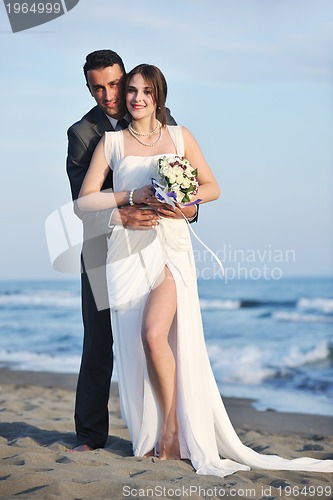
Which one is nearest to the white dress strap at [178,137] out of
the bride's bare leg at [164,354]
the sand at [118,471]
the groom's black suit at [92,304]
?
the groom's black suit at [92,304]

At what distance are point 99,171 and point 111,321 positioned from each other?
3.15ft

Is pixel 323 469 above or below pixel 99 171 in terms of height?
below

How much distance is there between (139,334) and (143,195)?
874 mm

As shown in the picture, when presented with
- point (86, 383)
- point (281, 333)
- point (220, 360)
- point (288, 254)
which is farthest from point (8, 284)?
point (86, 383)

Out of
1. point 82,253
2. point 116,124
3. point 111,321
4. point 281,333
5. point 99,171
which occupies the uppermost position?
point 116,124

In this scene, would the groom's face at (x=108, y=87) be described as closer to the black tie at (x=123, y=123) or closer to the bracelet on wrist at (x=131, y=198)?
the black tie at (x=123, y=123)

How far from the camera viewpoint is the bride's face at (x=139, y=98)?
473 cm

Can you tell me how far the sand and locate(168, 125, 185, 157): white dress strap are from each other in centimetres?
192

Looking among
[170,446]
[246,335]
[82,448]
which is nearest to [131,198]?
[170,446]

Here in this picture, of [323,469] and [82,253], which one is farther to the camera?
[82,253]

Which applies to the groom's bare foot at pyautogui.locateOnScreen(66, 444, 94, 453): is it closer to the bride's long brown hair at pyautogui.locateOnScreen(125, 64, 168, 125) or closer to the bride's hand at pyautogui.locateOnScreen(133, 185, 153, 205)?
the bride's hand at pyautogui.locateOnScreen(133, 185, 153, 205)

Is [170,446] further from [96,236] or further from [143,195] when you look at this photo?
[143,195]

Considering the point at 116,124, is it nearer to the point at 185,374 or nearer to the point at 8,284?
the point at 185,374

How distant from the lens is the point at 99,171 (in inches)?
192
